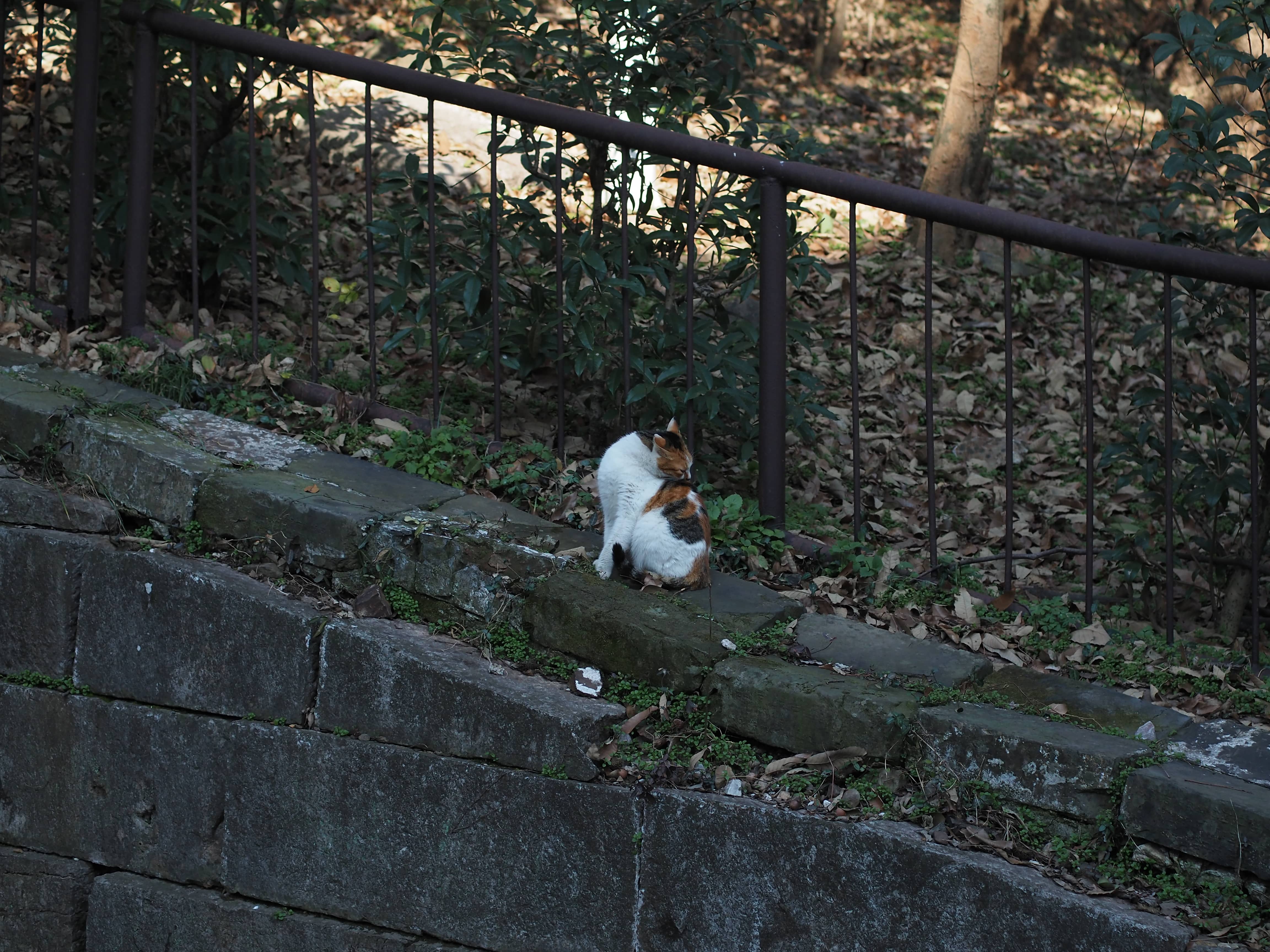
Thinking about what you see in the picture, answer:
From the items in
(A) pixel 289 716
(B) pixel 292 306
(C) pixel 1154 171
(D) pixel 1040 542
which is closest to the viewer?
(A) pixel 289 716

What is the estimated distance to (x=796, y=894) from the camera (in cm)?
289

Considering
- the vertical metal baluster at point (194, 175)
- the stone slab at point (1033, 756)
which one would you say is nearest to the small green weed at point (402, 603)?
the stone slab at point (1033, 756)

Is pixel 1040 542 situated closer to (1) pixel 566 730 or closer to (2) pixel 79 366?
(1) pixel 566 730

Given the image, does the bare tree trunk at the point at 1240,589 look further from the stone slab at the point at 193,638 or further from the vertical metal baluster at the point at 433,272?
the stone slab at the point at 193,638

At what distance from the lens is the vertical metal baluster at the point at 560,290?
4.06 meters

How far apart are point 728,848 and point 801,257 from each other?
88.5 inches

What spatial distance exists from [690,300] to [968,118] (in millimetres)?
5475

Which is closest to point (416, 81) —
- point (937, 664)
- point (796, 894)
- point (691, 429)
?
point (691, 429)

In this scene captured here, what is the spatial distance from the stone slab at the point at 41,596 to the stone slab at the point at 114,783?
0.36 ft

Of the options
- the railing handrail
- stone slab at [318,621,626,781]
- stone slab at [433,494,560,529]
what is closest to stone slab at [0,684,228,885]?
stone slab at [318,621,626,781]

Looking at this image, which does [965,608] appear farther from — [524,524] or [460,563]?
[460,563]

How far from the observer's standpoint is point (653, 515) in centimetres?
347

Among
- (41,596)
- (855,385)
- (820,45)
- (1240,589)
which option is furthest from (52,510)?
(820,45)

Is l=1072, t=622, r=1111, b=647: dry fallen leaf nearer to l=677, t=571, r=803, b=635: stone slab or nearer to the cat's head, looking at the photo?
l=677, t=571, r=803, b=635: stone slab
